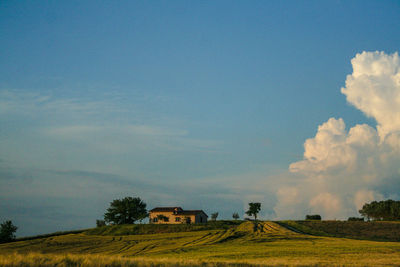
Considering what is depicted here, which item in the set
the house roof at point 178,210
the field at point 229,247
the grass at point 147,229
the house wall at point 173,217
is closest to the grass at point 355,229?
the field at point 229,247

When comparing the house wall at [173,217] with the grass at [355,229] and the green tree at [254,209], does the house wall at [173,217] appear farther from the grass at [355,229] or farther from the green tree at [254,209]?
the grass at [355,229]

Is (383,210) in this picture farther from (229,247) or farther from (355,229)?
(229,247)

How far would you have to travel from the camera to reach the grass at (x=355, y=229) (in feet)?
253

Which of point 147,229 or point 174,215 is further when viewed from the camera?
point 174,215

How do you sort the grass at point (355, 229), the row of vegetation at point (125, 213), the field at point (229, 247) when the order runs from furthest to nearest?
the row of vegetation at point (125, 213)
the grass at point (355, 229)
the field at point (229, 247)

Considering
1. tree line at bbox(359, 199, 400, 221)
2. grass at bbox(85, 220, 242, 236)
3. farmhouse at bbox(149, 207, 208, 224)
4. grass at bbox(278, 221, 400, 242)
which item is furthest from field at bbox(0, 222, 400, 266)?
tree line at bbox(359, 199, 400, 221)

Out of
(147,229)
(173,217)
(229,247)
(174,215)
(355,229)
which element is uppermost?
(174,215)

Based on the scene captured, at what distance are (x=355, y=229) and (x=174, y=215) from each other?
61.1 metres

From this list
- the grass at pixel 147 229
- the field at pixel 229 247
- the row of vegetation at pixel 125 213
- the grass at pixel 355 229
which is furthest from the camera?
the row of vegetation at pixel 125 213

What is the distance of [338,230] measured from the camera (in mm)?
85438

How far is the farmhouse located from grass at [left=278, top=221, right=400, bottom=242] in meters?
36.5

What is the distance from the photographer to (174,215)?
12788cm

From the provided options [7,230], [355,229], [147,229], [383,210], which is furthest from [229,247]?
[383,210]

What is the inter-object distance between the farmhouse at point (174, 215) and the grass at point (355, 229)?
36.5m
